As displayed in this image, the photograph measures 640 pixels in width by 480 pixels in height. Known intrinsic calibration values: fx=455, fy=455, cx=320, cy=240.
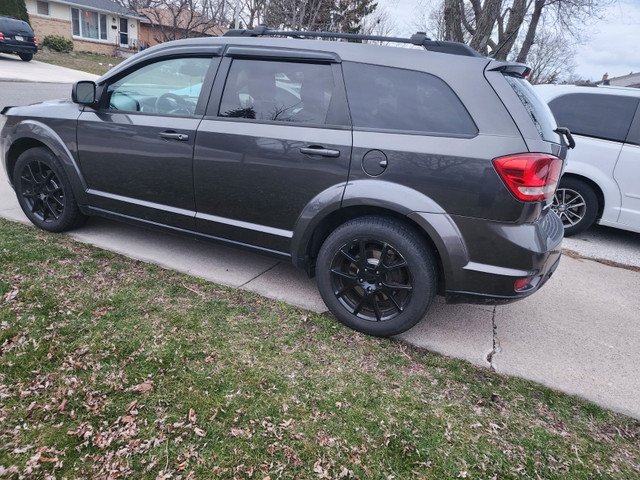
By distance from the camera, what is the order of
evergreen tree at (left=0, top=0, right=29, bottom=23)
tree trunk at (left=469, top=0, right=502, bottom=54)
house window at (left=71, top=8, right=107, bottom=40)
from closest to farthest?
tree trunk at (left=469, top=0, right=502, bottom=54)
evergreen tree at (left=0, top=0, right=29, bottom=23)
house window at (left=71, top=8, right=107, bottom=40)

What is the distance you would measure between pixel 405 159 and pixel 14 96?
12.8 meters

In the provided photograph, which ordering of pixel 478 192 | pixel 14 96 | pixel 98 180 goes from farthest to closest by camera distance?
pixel 14 96, pixel 98 180, pixel 478 192

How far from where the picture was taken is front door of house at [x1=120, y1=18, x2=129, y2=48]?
3778 cm

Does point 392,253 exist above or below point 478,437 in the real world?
above

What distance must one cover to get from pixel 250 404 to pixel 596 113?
17.8ft

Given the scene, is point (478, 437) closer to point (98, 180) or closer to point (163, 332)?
point (163, 332)

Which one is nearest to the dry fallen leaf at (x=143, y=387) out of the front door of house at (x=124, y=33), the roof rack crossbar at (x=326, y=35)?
the roof rack crossbar at (x=326, y=35)

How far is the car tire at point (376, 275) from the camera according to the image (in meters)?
2.88

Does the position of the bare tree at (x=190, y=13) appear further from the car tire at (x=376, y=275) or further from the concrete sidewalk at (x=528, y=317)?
the car tire at (x=376, y=275)

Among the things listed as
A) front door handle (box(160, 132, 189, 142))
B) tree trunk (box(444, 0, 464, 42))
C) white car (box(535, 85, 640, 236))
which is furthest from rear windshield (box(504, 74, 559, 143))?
tree trunk (box(444, 0, 464, 42))

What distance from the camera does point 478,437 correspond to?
2291mm

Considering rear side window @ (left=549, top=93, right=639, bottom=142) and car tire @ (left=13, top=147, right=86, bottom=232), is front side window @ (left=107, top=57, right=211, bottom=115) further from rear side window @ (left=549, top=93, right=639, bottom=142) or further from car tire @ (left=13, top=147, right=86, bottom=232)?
rear side window @ (left=549, top=93, right=639, bottom=142)

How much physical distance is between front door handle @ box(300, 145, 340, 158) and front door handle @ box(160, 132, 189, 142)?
0.99 meters

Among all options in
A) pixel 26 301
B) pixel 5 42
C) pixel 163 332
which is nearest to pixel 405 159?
pixel 163 332
